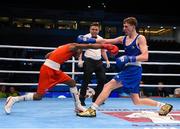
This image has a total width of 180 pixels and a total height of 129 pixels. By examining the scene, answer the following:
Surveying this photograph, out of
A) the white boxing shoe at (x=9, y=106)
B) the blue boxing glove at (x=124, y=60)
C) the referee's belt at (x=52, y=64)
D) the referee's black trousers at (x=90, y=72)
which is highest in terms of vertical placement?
the blue boxing glove at (x=124, y=60)

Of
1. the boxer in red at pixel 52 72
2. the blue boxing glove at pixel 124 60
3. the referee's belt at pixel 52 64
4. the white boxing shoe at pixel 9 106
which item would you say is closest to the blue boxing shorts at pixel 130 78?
the blue boxing glove at pixel 124 60

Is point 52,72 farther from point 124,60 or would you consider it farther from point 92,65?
point 92,65

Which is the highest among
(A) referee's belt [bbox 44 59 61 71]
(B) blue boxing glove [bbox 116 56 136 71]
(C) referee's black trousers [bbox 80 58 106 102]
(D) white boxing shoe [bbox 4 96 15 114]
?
(B) blue boxing glove [bbox 116 56 136 71]

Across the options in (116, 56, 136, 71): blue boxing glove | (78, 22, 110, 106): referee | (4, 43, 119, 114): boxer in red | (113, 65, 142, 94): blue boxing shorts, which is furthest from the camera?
(78, 22, 110, 106): referee

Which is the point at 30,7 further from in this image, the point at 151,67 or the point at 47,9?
the point at 151,67

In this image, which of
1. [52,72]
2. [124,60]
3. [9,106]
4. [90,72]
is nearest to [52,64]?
[52,72]

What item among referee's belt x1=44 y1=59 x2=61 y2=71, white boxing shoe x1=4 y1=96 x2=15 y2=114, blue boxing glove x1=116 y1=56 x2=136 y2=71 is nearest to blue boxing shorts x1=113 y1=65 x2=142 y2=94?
blue boxing glove x1=116 y1=56 x2=136 y2=71

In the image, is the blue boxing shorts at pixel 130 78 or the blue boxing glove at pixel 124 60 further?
the blue boxing shorts at pixel 130 78

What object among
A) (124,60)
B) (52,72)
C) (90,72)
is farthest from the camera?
(90,72)

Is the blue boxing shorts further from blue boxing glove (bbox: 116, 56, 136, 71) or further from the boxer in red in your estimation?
the boxer in red

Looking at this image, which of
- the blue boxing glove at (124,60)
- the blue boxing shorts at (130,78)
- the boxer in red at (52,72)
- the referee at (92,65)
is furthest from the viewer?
the referee at (92,65)

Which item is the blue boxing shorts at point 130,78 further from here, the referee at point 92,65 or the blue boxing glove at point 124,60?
the referee at point 92,65

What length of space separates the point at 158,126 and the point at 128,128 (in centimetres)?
31

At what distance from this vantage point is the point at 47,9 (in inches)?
607
